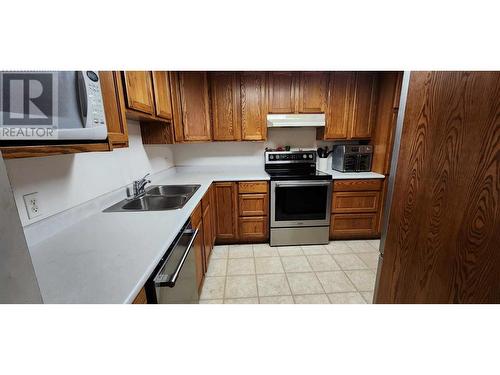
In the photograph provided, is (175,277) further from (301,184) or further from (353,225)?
(353,225)

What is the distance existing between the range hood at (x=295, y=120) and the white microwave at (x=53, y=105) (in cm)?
195

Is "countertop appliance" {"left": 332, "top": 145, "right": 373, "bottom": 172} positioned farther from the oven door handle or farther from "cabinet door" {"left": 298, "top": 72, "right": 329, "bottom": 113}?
"cabinet door" {"left": 298, "top": 72, "right": 329, "bottom": 113}

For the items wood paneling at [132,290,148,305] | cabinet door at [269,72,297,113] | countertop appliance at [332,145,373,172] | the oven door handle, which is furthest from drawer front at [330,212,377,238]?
wood paneling at [132,290,148,305]

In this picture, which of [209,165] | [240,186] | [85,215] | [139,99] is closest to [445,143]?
[139,99]

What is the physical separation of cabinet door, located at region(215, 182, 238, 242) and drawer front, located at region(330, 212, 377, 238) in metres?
Answer: 1.27

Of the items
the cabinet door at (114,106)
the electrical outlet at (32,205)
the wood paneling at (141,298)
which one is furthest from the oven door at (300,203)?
the electrical outlet at (32,205)

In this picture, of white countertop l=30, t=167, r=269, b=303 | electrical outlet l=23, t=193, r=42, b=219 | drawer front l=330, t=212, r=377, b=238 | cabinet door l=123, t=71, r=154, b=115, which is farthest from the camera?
drawer front l=330, t=212, r=377, b=238

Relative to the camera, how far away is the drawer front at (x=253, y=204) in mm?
2486

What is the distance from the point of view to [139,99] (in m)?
1.42

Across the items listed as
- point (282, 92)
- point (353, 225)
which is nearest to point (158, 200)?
point (282, 92)

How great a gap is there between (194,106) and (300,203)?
177cm

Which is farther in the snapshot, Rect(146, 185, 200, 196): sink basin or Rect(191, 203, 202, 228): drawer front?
Rect(146, 185, 200, 196): sink basin

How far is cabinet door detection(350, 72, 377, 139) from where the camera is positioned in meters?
2.47

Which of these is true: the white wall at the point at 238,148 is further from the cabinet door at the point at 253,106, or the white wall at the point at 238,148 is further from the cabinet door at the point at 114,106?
the cabinet door at the point at 114,106
